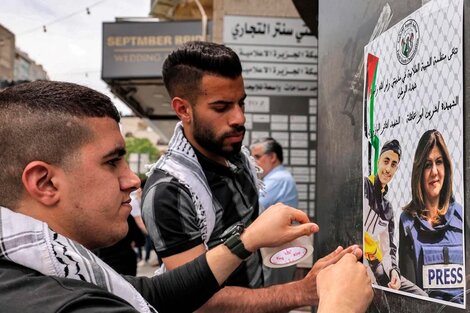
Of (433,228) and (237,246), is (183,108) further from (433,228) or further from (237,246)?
(433,228)

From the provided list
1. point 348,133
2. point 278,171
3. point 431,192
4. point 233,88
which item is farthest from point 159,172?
point 278,171

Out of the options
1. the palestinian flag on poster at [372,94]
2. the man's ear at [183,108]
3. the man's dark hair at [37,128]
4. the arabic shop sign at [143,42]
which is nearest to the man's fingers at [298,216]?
the palestinian flag on poster at [372,94]

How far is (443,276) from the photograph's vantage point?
4.19 feet

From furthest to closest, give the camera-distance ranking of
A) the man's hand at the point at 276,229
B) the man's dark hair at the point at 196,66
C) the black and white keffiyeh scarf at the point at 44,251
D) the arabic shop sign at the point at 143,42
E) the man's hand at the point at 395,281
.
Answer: the arabic shop sign at the point at 143,42 → the man's dark hair at the point at 196,66 → the man's hand at the point at 276,229 → the man's hand at the point at 395,281 → the black and white keffiyeh scarf at the point at 44,251

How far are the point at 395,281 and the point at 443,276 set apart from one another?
233 millimetres

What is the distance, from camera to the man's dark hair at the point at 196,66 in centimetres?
213

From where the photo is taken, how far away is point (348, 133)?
1.83 m

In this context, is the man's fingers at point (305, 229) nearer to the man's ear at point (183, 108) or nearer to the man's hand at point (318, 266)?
the man's hand at point (318, 266)

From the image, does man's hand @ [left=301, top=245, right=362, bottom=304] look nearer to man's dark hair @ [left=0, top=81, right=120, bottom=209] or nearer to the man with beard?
the man with beard

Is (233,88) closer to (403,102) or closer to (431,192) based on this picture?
(403,102)

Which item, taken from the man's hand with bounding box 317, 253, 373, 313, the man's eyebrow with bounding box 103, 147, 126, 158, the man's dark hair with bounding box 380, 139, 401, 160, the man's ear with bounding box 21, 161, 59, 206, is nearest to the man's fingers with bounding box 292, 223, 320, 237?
the man's hand with bounding box 317, 253, 373, 313

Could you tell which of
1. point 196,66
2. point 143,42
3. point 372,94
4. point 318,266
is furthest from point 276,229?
point 143,42

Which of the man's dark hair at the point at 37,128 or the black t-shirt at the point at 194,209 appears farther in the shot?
the black t-shirt at the point at 194,209

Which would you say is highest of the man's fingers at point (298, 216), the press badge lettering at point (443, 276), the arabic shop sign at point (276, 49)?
the arabic shop sign at point (276, 49)
